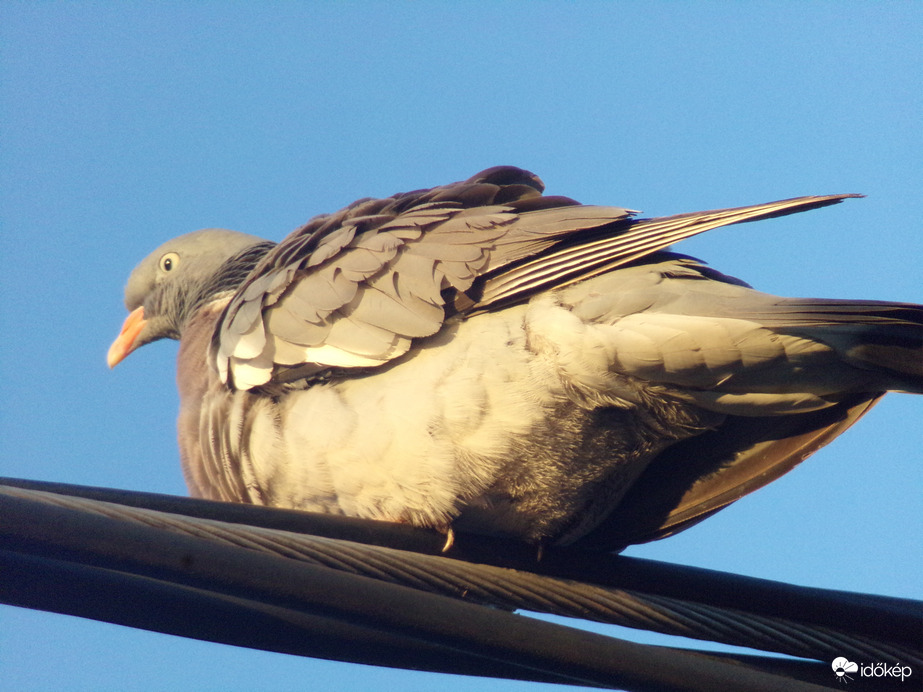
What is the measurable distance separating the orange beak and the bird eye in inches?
14.2

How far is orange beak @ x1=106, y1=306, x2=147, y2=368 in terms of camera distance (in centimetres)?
576

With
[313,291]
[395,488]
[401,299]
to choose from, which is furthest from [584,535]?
[313,291]

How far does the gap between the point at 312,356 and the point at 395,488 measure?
2.05ft

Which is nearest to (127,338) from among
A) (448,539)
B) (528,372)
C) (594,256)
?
(448,539)

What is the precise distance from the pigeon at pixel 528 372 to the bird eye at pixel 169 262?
1.76 m

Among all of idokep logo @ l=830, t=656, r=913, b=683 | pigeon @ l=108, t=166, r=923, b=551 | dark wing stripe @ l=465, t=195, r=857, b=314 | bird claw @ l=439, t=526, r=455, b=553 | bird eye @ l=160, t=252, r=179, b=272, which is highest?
bird eye @ l=160, t=252, r=179, b=272

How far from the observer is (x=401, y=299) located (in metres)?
3.45

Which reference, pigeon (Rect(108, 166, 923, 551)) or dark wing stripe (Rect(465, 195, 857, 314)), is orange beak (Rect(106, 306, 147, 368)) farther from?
dark wing stripe (Rect(465, 195, 857, 314))

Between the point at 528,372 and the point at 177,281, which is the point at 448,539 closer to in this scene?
the point at 528,372

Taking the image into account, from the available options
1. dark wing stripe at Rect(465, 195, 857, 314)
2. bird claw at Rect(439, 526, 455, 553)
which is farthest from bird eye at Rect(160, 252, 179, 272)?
bird claw at Rect(439, 526, 455, 553)

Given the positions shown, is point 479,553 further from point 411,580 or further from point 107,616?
point 107,616

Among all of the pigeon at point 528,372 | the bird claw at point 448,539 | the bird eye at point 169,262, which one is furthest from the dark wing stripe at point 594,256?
the bird eye at point 169,262

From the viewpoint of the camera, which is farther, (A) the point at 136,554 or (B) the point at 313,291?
(B) the point at 313,291

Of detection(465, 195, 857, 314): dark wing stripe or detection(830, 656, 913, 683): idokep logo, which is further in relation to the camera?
detection(465, 195, 857, 314): dark wing stripe
